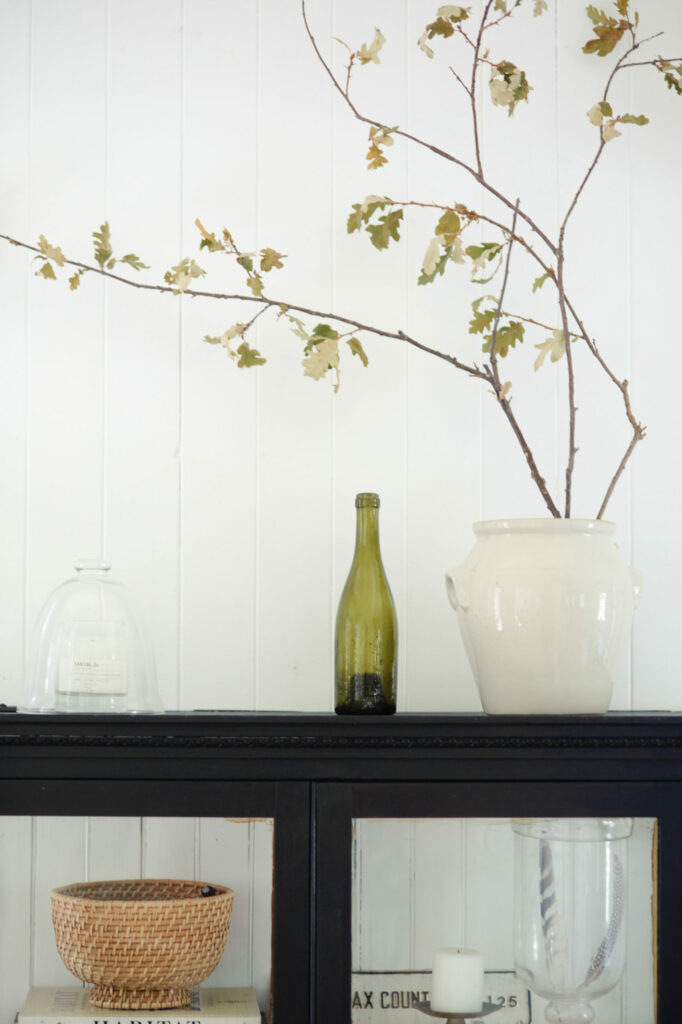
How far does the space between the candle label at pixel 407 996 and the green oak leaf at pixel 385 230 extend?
2.95 ft

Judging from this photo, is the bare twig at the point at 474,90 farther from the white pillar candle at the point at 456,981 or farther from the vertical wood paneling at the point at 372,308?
the white pillar candle at the point at 456,981

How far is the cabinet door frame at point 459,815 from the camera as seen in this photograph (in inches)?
48.8

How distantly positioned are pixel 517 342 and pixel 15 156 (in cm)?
75

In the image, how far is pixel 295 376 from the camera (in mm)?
1601

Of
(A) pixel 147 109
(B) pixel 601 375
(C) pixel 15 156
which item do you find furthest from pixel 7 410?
(B) pixel 601 375

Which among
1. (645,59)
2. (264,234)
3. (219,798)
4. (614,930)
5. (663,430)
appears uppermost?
(645,59)

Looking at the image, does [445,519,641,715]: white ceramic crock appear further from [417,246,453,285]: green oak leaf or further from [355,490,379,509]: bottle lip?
[417,246,453,285]: green oak leaf

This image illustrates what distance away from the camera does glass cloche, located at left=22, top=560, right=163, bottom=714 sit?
1.36m

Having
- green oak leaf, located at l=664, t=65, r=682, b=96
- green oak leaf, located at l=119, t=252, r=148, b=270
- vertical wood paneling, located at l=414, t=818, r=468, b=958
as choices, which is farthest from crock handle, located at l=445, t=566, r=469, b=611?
green oak leaf, located at l=664, t=65, r=682, b=96

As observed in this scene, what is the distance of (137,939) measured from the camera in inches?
49.8

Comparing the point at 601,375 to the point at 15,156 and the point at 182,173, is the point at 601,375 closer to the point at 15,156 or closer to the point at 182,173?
the point at 182,173

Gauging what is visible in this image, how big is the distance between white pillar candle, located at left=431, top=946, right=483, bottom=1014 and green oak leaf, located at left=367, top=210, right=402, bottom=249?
0.88 meters

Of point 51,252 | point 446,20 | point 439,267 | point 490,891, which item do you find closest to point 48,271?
point 51,252

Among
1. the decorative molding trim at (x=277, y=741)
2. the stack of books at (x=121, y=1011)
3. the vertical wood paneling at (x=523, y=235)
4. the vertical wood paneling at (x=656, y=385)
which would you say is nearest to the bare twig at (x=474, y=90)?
the vertical wood paneling at (x=523, y=235)
